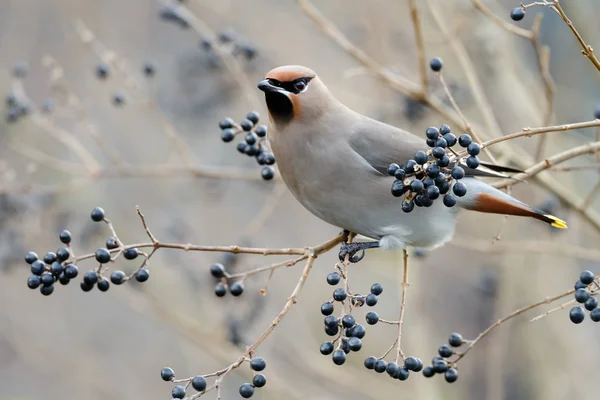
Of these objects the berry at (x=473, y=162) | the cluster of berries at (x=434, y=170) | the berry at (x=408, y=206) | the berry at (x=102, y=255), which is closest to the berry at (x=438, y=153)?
the cluster of berries at (x=434, y=170)

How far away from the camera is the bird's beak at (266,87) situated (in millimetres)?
3669

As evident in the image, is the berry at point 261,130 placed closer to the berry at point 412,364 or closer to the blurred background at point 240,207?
the blurred background at point 240,207

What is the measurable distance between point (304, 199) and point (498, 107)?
7.98ft

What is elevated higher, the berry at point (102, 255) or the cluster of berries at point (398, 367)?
the cluster of berries at point (398, 367)

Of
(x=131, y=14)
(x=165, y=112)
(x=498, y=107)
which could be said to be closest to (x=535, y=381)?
(x=498, y=107)

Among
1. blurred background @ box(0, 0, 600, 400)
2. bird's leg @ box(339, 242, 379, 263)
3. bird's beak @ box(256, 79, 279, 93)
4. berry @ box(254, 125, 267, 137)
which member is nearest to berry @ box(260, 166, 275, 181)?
berry @ box(254, 125, 267, 137)

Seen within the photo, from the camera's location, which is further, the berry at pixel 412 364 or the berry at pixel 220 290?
the berry at pixel 220 290

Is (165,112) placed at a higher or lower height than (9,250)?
higher

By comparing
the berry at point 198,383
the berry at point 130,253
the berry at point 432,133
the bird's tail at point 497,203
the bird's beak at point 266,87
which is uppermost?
the bird's tail at point 497,203

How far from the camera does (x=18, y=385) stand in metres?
9.70

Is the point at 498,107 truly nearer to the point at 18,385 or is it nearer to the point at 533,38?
the point at 533,38

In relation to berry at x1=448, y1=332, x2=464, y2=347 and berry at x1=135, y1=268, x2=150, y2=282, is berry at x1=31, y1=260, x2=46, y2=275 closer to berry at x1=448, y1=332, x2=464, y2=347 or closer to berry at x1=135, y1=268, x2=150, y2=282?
berry at x1=135, y1=268, x2=150, y2=282

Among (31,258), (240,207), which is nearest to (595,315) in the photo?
(31,258)

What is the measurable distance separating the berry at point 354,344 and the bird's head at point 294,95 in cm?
134
